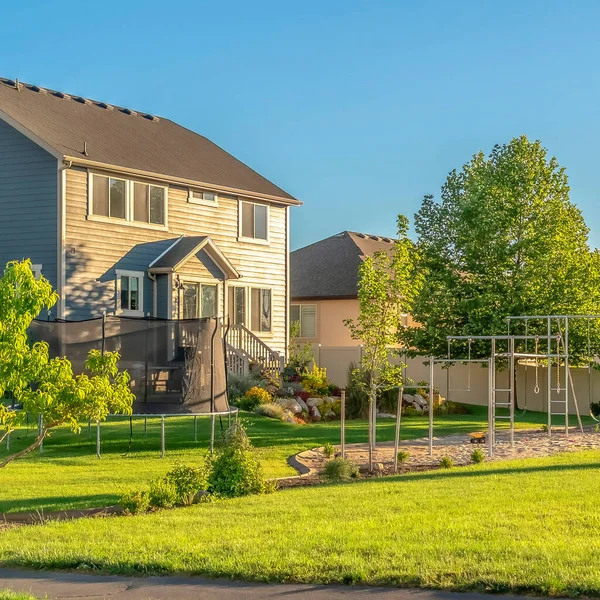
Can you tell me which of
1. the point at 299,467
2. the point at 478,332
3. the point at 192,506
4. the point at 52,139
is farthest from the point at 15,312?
the point at 478,332

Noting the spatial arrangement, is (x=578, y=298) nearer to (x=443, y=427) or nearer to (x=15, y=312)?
(x=443, y=427)

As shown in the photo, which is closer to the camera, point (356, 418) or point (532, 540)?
point (532, 540)

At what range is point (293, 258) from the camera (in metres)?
49.4

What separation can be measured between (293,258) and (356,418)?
2101cm

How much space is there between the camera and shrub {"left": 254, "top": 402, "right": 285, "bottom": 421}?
26.8 meters

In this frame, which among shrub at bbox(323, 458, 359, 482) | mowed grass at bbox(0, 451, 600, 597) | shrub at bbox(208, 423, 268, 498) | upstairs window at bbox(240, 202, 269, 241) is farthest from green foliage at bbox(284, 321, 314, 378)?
mowed grass at bbox(0, 451, 600, 597)

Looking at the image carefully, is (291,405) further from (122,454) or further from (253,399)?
(122,454)

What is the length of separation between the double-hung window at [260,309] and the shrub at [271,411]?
8420 mm

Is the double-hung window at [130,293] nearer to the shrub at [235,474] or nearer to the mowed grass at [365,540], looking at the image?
the shrub at [235,474]

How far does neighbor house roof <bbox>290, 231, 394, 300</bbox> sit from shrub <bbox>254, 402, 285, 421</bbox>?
15.6m

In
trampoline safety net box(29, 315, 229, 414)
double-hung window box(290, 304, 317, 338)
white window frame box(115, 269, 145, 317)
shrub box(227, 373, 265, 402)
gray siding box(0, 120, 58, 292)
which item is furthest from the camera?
double-hung window box(290, 304, 317, 338)

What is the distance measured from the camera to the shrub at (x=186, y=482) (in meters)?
13.6

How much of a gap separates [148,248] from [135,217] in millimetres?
1062

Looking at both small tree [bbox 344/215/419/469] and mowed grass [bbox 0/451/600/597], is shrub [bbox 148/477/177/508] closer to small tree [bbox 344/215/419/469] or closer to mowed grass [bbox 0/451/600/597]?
mowed grass [bbox 0/451/600/597]
